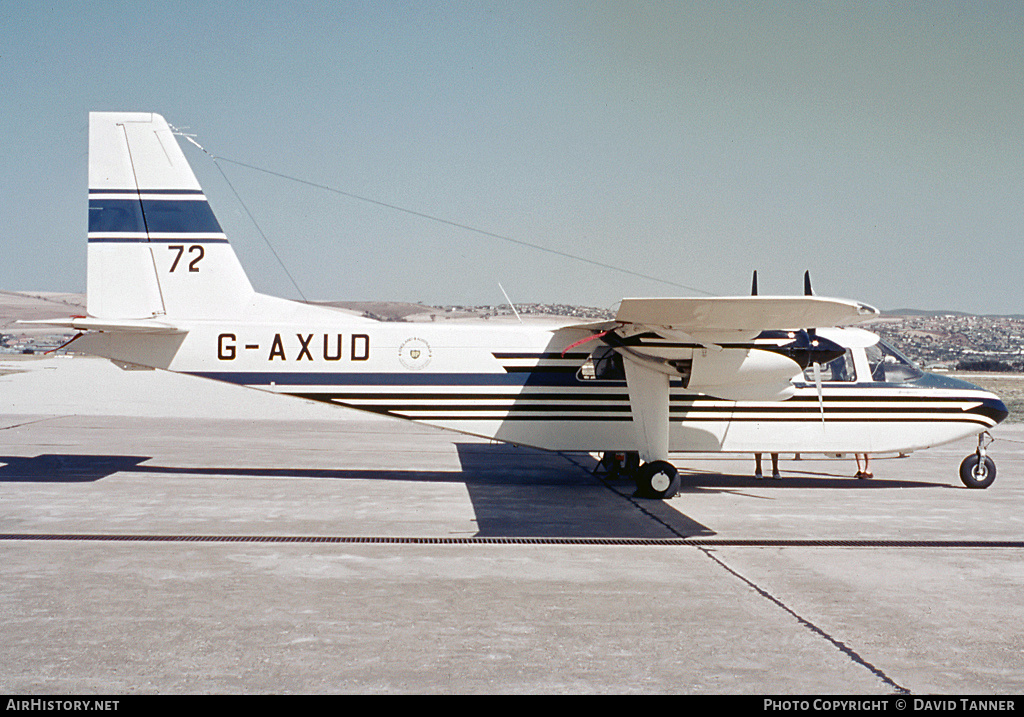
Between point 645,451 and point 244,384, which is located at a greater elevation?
point 244,384

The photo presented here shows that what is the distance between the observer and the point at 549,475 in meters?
14.3

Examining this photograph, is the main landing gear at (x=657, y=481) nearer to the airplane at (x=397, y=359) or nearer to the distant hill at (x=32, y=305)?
the airplane at (x=397, y=359)

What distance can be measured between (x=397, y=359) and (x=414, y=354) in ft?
0.86

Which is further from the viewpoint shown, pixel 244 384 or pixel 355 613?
pixel 244 384

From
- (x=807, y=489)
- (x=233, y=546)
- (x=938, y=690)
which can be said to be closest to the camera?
(x=938, y=690)

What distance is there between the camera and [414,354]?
12766mm

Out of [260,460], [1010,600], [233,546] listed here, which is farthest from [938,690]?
[260,460]

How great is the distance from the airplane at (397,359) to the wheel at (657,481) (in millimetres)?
447

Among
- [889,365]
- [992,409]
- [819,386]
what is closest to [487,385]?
[819,386]

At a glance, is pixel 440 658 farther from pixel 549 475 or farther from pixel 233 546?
pixel 549 475

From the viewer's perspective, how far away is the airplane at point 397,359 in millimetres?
12531

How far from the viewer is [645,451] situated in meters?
12.1

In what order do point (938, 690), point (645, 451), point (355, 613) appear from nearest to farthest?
point (938, 690) < point (355, 613) < point (645, 451)
